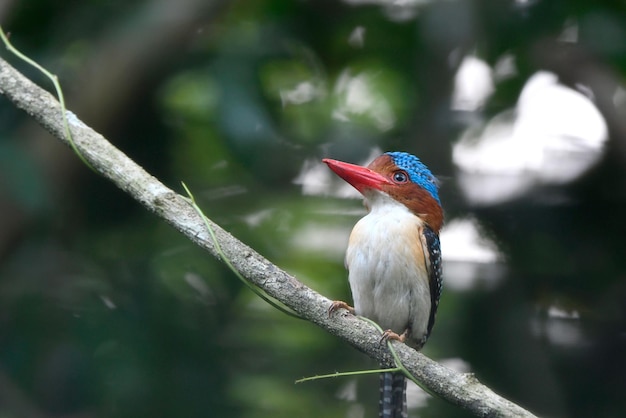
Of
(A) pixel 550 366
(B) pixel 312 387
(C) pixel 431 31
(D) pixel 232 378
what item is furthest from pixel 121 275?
(A) pixel 550 366

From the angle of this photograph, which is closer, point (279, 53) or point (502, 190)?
point (279, 53)

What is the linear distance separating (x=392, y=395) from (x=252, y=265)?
1.16 metres

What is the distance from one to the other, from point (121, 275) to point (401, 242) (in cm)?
142

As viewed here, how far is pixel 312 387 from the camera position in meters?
4.37

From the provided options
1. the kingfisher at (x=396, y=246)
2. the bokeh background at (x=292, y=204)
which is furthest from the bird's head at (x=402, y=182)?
the bokeh background at (x=292, y=204)

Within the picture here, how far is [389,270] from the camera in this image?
3.22m

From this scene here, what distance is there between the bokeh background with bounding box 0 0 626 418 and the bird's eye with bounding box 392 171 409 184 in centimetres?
58

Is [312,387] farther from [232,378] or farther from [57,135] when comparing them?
[57,135]

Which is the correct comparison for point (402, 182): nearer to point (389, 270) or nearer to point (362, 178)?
point (362, 178)

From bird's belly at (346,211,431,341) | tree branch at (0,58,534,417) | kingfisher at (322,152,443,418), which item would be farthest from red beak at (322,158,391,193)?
tree branch at (0,58,534,417)

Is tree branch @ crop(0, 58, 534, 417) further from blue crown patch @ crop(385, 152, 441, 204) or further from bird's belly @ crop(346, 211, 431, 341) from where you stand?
blue crown patch @ crop(385, 152, 441, 204)

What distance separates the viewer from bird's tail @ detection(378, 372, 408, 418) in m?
3.52

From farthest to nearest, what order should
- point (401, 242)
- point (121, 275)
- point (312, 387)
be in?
1. point (312, 387)
2. point (121, 275)
3. point (401, 242)

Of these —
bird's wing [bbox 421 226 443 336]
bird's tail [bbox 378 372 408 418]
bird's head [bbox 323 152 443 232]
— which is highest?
bird's head [bbox 323 152 443 232]
